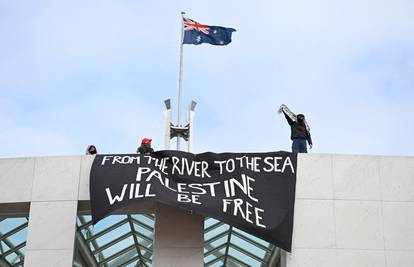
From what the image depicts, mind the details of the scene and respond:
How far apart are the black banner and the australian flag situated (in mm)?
5050

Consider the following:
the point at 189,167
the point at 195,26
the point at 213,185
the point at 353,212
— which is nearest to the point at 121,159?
the point at 189,167

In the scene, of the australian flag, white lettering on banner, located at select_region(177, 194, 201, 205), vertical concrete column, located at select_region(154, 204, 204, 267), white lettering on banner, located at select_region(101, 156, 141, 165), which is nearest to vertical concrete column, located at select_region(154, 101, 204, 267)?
vertical concrete column, located at select_region(154, 204, 204, 267)

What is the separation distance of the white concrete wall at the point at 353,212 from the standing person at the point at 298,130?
1057mm

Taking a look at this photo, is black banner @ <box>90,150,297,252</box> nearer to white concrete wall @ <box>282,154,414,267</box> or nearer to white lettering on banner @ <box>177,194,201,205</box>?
white lettering on banner @ <box>177,194,201,205</box>

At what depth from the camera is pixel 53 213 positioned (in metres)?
18.1

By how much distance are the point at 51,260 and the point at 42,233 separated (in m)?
0.67

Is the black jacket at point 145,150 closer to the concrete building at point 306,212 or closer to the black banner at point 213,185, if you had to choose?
the black banner at point 213,185

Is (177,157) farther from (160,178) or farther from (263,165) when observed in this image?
(263,165)

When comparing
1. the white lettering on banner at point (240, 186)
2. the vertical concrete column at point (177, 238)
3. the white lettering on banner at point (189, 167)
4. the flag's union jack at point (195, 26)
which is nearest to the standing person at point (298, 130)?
the white lettering on banner at point (240, 186)

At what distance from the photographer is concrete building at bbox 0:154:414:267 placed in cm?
1759

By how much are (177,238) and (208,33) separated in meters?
6.90

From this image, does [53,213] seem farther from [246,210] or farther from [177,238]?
[246,210]

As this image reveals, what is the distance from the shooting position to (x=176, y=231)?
59.0 feet

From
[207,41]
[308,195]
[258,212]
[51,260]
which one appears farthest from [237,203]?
[207,41]
